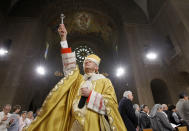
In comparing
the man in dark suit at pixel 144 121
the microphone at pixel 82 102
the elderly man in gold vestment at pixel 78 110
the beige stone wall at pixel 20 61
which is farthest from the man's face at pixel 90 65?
the beige stone wall at pixel 20 61

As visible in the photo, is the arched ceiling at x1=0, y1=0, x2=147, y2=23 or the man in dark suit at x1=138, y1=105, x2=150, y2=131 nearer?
the man in dark suit at x1=138, y1=105, x2=150, y2=131

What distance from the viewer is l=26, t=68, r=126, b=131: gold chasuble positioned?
121cm

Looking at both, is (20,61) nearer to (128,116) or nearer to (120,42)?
(128,116)

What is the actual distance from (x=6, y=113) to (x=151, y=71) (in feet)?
27.4

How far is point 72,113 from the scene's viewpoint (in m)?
1.38

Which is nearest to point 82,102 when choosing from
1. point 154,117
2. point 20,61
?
point 154,117

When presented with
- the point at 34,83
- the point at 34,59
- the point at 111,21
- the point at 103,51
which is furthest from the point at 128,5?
the point at 34,83

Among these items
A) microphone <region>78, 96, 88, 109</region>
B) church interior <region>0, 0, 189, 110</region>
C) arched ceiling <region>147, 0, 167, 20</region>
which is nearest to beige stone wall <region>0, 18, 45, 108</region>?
church interior <region>0, 0, 189, 110</region>

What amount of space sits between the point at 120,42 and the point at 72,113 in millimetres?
10588

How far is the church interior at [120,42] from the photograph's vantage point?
291 inches

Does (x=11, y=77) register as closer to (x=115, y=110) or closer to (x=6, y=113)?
(x=6, y=113)

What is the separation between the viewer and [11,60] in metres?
7.86

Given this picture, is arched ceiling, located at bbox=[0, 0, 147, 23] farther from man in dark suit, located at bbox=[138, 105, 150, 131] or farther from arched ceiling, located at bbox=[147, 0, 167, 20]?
man in dark suit, located at bbox=[138, 105, 150, 131]

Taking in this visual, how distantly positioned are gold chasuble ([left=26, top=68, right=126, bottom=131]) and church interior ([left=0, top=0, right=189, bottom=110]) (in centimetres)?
657
